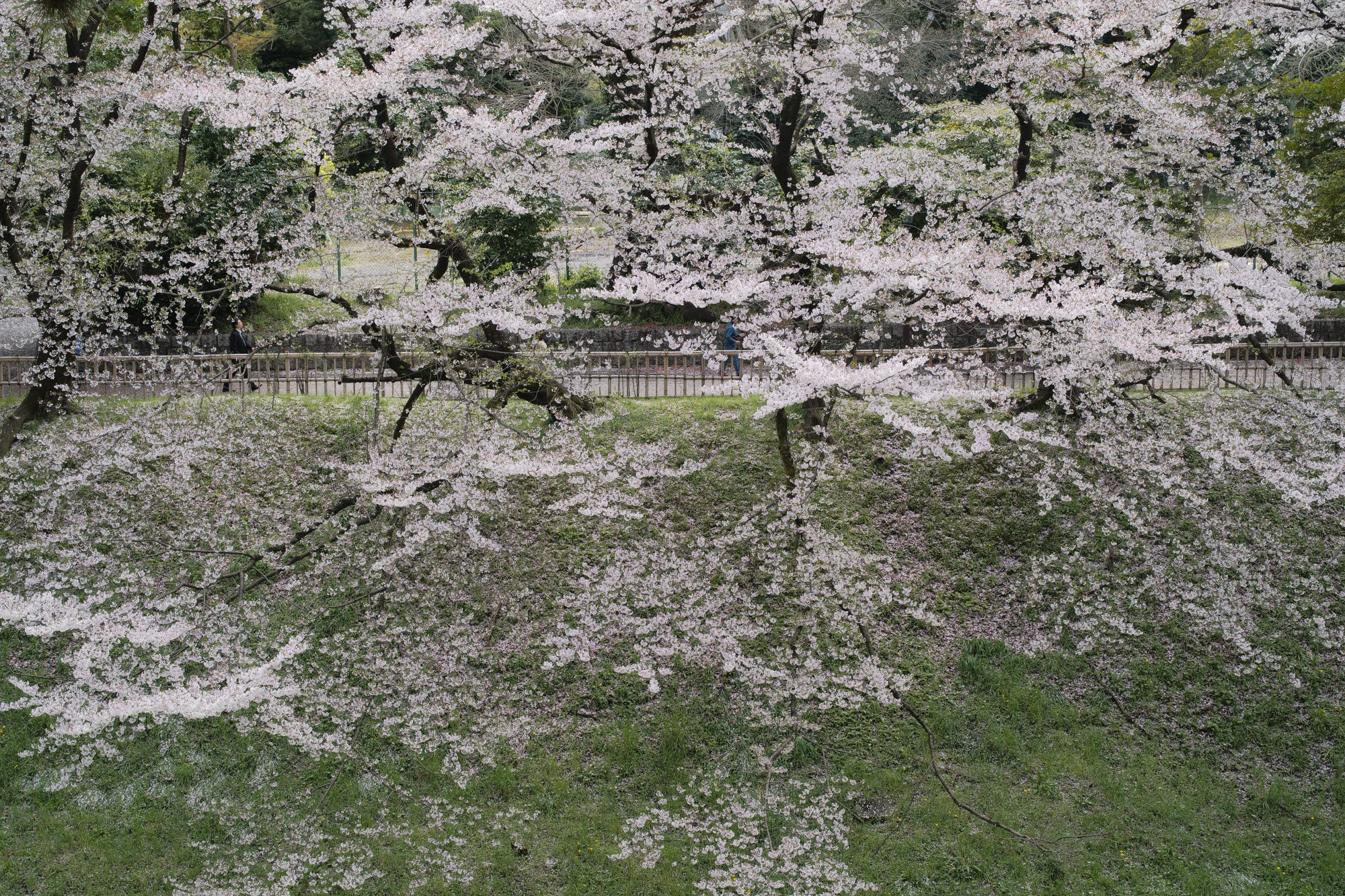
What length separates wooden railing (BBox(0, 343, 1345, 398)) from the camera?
424 inches

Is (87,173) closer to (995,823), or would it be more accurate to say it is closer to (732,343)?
(732,343)

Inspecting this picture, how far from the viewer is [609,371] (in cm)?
1223

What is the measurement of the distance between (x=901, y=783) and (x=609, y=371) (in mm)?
6562

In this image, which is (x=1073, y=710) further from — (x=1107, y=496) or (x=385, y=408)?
(x=385, y=408)

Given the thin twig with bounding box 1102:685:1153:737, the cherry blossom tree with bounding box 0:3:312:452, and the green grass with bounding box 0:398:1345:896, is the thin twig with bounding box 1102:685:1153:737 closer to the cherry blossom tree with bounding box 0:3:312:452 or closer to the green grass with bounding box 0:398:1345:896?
the green grass with bounding box 0:398:1345:896

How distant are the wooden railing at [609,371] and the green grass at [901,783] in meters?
2.99

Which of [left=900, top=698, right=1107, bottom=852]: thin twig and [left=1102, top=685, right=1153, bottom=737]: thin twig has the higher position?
[left=1102, top=685, right=1153, bottom=737]: thin twig

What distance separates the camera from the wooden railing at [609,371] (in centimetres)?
1076

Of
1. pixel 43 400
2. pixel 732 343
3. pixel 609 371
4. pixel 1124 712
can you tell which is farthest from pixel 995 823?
pixel 43 400

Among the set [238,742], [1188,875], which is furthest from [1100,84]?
[238,742]

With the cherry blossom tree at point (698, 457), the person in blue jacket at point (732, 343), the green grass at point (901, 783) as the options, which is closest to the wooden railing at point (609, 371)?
the person in blue jacket at point (732, 343)

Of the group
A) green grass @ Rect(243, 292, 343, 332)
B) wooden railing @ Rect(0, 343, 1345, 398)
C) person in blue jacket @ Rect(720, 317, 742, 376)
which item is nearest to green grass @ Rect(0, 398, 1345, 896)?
wooden railing @ Rect(0, 343, 1345, 398)

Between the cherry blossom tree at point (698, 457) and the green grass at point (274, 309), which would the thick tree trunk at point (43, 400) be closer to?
the cherry blossom tree at point (698, 457)

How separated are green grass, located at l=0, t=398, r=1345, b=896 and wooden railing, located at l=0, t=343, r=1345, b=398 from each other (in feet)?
9.81
